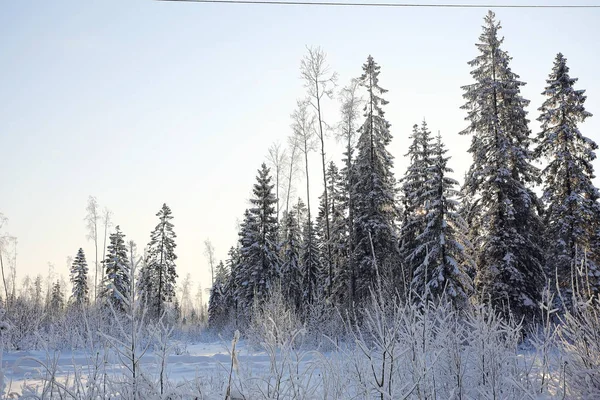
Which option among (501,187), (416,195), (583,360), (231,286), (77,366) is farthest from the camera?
(231,286)

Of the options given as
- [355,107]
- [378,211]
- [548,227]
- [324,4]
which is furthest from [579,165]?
[324,4]

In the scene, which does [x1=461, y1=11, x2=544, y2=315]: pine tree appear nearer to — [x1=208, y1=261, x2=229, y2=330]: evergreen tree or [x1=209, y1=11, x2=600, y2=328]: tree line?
[x1=209, y1=11, x2=600, y2=328]: tree line

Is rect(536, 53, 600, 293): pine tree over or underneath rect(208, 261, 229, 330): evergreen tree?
over

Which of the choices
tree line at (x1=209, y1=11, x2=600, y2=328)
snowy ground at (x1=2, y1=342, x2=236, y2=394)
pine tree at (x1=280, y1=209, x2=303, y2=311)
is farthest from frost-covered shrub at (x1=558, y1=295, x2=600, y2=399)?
pine tree at (x1=280, y1=209, x2=303, y2=311)

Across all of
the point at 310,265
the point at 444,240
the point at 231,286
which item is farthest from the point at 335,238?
the point at 231,286

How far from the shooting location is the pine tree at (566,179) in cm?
1756

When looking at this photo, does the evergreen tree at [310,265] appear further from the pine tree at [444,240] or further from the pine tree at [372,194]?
the pine tree at [444,240]

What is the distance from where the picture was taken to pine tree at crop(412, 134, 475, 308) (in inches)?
703

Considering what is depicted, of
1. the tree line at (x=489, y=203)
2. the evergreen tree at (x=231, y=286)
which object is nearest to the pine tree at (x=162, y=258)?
the evergreen tree at (x=231, y=286)

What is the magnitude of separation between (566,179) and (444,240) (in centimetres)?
562

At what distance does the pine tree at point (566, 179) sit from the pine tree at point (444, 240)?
3.46 m

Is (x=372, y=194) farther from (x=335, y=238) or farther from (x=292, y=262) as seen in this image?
(x=292, y=262)

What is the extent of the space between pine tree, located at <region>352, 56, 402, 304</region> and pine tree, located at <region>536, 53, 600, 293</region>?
6.93 m

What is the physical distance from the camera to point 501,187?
18.0 meters
